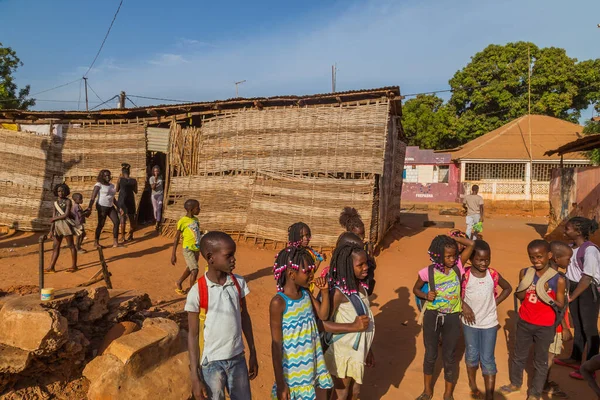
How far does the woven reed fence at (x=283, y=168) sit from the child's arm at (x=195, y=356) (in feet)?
23.2

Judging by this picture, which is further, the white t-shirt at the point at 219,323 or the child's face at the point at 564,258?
the child's face at the point at 564,258

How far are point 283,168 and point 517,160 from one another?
59.0 ft

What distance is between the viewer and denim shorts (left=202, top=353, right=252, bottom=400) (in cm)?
293

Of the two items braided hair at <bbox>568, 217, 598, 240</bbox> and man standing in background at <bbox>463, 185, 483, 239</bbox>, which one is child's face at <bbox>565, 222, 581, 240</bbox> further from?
man standing in background at <bbox>463, 185, 483, 239</bbox>

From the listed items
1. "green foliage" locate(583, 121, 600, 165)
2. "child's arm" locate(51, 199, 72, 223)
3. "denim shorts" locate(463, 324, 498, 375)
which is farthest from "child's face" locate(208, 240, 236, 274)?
"green foliage" locate(583, 121, 600, 165)

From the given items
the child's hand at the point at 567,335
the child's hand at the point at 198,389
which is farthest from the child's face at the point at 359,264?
the child's hand at the point at 567,335

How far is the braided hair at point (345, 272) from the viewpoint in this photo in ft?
11.3

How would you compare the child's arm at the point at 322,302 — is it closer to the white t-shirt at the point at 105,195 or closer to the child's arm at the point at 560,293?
the child's arm at the point at 560,293

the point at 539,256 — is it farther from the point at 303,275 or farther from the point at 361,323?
the point at 303,275

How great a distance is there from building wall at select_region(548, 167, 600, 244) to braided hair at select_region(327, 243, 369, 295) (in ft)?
27.2

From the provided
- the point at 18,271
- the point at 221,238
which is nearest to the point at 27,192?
the point at 18,271

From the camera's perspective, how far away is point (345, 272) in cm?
346

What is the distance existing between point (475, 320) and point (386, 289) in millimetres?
4122

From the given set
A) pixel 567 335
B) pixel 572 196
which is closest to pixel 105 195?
pixel 567 335
